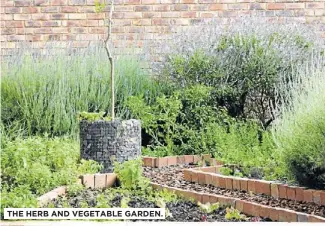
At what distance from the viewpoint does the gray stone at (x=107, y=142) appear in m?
5.85

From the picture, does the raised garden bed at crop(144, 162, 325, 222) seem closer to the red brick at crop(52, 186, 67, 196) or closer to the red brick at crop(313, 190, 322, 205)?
the red brick at crop(313, 190, 322, 205)

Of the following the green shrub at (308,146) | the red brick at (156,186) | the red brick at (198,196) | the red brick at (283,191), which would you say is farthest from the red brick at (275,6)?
the red brick at (198,196)

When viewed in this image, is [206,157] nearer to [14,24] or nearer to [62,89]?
[62,89]

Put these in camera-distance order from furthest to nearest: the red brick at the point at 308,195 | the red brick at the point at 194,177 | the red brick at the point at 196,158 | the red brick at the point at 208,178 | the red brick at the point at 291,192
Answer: the red brick at the point at 196,158 → the red brick at the point at 194,177 → the red brick at the point at 208,178 → the red brick at the point at 291,192 → the red brick at the point at 308,195

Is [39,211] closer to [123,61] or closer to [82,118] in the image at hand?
[82,118]

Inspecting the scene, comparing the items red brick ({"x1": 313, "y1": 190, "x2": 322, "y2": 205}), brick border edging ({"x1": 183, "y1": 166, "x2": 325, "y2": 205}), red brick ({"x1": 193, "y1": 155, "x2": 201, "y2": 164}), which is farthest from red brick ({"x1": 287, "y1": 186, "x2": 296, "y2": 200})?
red brick ({"x1": 193, "y1": 155, "x2": 201, "y2": 164})

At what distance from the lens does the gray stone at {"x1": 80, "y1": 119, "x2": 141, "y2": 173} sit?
5852mm

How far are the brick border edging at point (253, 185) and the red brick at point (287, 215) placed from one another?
0.40 meters

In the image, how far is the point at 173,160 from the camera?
6.50 meters

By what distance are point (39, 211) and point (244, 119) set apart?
2885mm

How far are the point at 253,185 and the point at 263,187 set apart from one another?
96 millimetres

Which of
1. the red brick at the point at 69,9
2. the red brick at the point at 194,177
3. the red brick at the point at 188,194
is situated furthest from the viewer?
the red brick at the point at 69,9

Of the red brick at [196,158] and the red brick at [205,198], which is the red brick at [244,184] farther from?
the red brick at [196,158]

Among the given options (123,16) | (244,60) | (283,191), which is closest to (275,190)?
(283,191)
